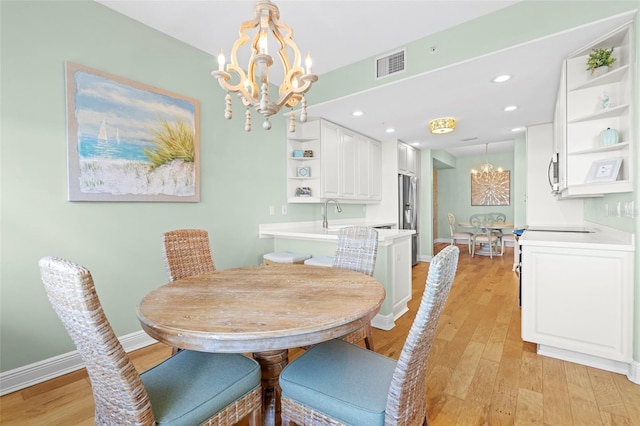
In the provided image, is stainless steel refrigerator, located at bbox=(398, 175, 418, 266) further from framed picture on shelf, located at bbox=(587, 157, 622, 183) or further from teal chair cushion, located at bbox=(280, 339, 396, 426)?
teal chair cushion, located at bbox=(280, 339, 396, 426)

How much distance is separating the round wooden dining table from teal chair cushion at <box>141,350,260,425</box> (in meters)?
0.12

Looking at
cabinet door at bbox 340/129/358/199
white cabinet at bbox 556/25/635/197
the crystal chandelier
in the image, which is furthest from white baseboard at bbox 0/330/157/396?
white cabinet at bbox 556/25/635/197

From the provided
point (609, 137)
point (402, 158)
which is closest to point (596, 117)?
point (609, 137)

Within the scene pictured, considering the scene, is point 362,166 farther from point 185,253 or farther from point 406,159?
point 185,253

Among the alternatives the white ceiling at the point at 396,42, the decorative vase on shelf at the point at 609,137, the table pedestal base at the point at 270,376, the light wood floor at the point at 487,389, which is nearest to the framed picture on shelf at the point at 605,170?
the decorative vase on shelf at the point at 609,137

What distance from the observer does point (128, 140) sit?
7.49ft

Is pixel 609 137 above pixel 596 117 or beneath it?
beneath

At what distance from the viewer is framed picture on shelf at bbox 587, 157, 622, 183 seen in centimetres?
204

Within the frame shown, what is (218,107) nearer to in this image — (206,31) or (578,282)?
(206,31)

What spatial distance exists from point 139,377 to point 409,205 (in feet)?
16.6

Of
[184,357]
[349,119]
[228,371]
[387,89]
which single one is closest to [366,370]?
[228,371]

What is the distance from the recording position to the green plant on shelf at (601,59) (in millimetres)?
2018

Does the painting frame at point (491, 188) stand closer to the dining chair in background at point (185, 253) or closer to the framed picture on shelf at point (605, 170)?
the framed picture on shelf at point (605, 170)

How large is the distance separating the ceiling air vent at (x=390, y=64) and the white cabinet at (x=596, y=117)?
4.23 ft
